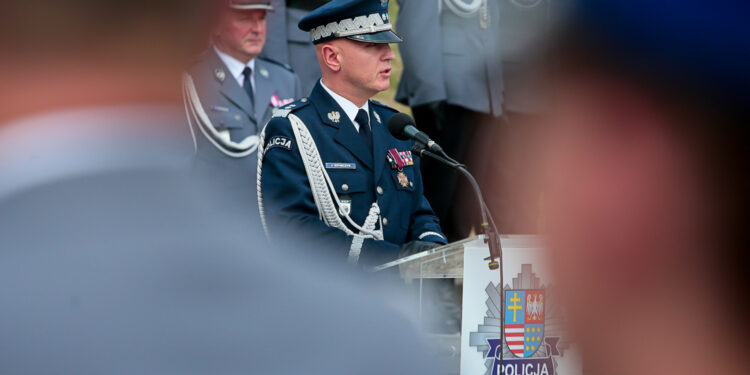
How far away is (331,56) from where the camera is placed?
10.3 feet

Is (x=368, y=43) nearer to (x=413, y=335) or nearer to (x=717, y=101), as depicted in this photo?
(x=717, y=101)

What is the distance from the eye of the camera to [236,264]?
2.85 feet

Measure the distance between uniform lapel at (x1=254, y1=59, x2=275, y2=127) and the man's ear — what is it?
1459 mm

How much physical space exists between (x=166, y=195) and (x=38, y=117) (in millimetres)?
132

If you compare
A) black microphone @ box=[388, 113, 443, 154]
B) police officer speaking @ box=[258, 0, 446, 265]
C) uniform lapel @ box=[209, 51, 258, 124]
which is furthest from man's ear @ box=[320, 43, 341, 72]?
uniform lapel @ box=[209, 51, 258, 124]

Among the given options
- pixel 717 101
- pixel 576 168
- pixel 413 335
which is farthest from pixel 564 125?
pixel 413 335

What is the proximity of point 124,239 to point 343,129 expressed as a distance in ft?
7.73

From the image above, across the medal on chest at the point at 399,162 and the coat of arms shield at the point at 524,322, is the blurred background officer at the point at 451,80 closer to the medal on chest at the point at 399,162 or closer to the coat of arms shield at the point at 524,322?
the medal on chest at the point at 399,162

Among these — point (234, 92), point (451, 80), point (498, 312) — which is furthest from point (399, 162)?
point (451, 80)

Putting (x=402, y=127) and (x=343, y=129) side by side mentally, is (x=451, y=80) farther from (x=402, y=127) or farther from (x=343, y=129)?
(x=402, y=127)

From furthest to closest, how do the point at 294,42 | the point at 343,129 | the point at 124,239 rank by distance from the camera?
the point at 294,42, the point at 343,129, the point at 124,239

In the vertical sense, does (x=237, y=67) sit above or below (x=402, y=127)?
above

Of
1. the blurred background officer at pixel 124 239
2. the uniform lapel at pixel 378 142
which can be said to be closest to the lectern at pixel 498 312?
the uniform lapel at pixel 378 142

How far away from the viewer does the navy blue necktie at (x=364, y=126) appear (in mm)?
3223
